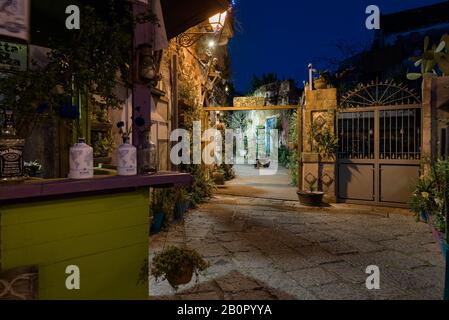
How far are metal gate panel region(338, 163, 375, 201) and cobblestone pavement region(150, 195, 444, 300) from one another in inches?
27.9

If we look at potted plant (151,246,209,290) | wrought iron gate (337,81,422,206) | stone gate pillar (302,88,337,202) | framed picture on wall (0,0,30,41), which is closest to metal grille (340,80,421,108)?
wrought iron gate (337,81,422,206)

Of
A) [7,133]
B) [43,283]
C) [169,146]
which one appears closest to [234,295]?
[43,283]

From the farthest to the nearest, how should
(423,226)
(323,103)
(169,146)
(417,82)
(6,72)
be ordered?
(417,82)
(323,103)
(169,146)
(423,226)
(6,72)

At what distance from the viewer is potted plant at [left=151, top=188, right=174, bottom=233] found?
5887mm

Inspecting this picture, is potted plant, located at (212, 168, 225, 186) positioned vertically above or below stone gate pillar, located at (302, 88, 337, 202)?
below

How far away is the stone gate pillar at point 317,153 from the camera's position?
28.7ft

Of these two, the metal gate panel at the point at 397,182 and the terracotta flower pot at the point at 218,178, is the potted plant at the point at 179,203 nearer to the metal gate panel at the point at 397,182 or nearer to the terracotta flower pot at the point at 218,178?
the metal gate panel at the point at 397,182

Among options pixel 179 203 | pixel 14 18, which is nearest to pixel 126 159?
pixel 14 18

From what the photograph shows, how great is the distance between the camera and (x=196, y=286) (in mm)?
3672

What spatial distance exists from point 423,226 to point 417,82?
875cm

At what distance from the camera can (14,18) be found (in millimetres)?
2773

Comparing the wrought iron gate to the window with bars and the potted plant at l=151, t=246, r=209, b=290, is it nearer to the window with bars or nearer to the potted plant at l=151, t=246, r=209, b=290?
the window with bars

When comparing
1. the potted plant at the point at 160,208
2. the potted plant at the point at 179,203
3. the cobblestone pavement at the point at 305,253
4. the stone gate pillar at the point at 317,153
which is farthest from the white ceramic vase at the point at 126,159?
the stone gate pillar at the point at 317,153

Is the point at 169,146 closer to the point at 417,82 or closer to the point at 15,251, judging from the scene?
the point at 15,251
